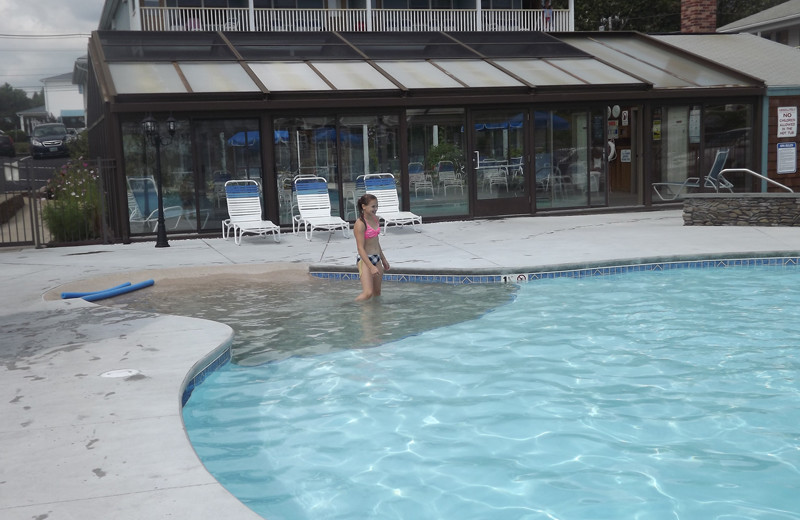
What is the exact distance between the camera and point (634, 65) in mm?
17922

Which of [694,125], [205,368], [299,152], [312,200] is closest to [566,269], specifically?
[205,368]

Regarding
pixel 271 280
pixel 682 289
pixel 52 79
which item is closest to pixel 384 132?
pixel 271 280

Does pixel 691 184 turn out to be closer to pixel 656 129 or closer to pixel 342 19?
pixel 656 129

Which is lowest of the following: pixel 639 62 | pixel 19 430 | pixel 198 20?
pixel 19 430

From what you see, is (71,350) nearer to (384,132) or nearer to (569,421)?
(569,421)

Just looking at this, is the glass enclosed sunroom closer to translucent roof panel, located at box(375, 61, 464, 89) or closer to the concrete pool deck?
translucent roof panel, located at box(375, 61, 464, 89)

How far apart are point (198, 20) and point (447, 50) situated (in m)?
13.3

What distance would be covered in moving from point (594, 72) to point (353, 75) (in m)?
5.17

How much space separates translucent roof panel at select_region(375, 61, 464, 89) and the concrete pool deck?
2.77m

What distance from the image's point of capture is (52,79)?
73.9 m

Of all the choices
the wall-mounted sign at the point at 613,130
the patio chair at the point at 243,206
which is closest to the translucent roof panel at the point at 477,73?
the wall-mounted sign at the point at 613,130

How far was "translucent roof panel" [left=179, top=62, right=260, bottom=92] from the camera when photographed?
14523 mm

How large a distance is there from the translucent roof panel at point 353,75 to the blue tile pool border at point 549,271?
550cm

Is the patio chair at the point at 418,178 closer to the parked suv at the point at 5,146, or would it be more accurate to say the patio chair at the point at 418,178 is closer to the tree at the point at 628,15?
the tree at the point at 628,15
